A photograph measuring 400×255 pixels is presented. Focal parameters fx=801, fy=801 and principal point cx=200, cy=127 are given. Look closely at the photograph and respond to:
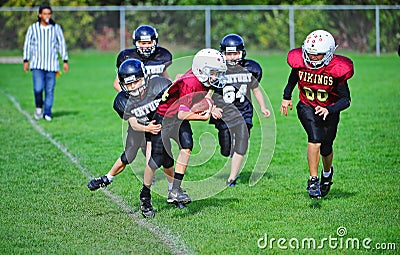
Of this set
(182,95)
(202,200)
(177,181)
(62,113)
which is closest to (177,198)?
(177,181)

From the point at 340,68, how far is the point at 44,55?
23.9 ft

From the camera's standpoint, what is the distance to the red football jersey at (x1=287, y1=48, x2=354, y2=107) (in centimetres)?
706

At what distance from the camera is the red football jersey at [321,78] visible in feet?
23.2

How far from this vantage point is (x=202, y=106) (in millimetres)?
6809

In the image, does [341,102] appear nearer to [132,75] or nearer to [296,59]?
[296,59]

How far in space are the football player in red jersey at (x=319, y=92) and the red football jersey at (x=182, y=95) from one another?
0.96 m

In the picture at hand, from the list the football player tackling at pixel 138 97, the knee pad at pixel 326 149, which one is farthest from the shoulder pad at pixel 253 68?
the football player tackling at pixel 138 97

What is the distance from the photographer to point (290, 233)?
6.06 metres

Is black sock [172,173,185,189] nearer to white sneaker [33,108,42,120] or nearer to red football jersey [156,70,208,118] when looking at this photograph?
red football jersey [156,70,208,118]

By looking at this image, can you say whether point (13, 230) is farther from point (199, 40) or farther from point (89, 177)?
point (199, 40)

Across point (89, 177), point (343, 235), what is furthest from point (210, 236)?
point (89, 177)

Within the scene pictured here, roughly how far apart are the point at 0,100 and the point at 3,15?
492 inches

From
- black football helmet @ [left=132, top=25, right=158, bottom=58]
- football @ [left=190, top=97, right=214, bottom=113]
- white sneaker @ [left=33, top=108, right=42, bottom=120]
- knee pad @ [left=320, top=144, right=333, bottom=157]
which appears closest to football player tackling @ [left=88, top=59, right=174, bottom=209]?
football @ [left=190, top=97, right=214, bottom=113]

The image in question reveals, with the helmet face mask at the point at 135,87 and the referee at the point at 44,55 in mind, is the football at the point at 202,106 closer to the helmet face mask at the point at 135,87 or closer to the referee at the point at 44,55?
the helmet face mask at the point at 135,87
